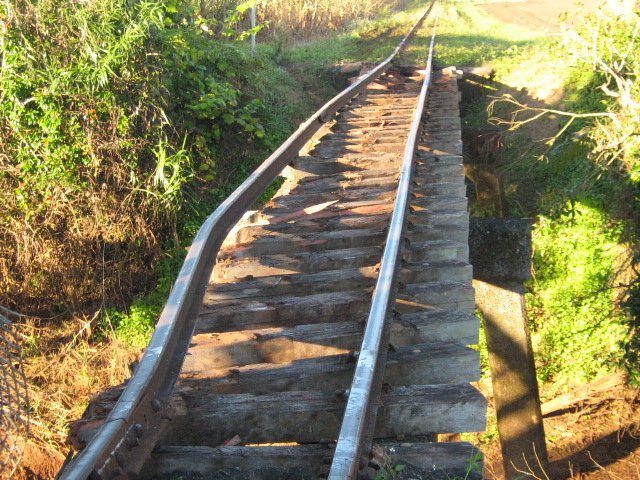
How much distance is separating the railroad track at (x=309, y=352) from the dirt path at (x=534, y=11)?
14.6 m

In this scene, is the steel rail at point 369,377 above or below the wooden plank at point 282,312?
above

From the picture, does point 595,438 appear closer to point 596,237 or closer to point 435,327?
point 596,237

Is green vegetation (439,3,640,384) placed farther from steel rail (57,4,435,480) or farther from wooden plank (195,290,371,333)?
steel rail (57,4,435,480)

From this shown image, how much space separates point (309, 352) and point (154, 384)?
842 mm

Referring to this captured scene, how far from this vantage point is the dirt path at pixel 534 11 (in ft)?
62.6

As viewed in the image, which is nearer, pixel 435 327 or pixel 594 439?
pixel 435 327

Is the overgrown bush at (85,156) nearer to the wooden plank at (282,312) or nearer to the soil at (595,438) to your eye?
the soil at (595,438)

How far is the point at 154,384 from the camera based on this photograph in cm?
275

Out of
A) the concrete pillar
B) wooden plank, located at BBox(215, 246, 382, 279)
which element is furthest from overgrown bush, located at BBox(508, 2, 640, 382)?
wooden plank, located at BBox(215, 246, 382, 279)

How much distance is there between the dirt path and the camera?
62.6 ft

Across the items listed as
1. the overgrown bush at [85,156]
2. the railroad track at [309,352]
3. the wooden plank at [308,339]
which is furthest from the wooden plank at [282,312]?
the overgrown bush at [85,156]

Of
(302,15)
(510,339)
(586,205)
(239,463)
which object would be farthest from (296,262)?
(302,15)

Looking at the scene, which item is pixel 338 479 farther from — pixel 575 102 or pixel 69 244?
pixel 575 102

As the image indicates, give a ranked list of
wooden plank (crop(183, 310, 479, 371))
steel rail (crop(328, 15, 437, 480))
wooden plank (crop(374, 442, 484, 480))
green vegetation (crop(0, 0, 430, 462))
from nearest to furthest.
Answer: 1. steel rail (crop(328, 15, 437, 480))
2. wooden plank (crop(374, 442, 484, 480))
3. wooden plank (crop(183, 310, 479, 371))
4. green vegetation (crop(0, 0, 430, 462))
